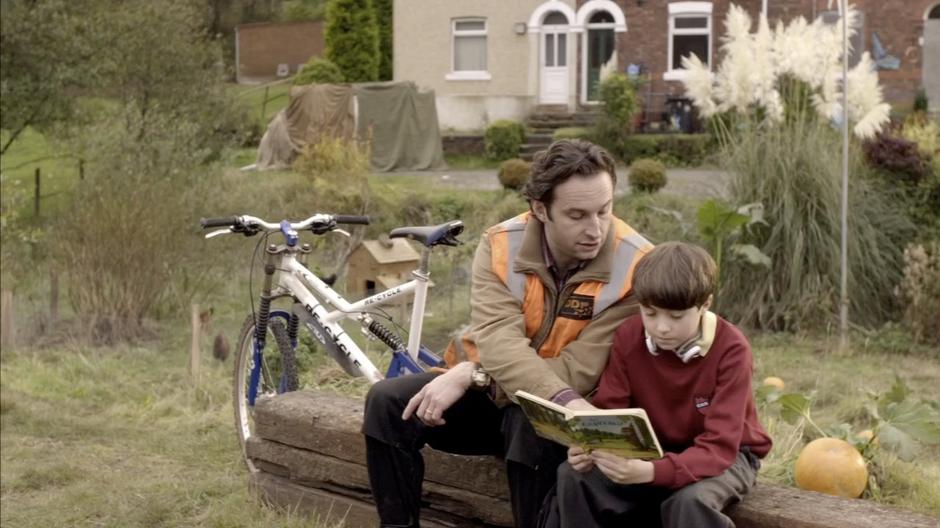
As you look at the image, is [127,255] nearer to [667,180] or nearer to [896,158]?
[896,158]

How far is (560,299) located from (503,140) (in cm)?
2447

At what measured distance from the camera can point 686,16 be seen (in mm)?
30594

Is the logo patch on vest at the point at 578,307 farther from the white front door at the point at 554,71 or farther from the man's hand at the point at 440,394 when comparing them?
the white front door at the point at 554,71

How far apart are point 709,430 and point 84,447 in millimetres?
4219

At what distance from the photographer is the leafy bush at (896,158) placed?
10641mm

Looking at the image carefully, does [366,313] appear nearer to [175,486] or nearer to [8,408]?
[175,486]

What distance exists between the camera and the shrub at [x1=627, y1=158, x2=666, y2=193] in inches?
595

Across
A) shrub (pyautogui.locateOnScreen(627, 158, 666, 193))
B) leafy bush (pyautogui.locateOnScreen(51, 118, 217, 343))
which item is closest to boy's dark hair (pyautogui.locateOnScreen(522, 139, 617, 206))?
leafy bush (pyautogui.locateOnScreen(51, 118, 217, 343))

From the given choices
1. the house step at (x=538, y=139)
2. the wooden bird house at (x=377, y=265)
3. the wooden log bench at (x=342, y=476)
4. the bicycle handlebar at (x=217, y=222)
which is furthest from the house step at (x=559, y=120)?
the wooden log bench at (x=342, y=476)

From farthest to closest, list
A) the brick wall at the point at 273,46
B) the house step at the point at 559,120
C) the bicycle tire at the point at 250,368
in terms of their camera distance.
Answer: the brick wall at the point at 273,46 < the house step at the point at 559,120 < the bicycle tire at the point at 250,368

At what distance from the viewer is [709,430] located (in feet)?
11.1

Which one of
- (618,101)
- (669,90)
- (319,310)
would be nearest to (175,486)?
(319,310)

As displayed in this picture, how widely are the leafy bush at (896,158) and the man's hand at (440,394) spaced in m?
7.47

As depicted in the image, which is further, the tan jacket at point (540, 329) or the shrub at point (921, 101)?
the shrub at point (921, 101)
